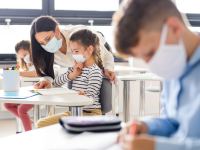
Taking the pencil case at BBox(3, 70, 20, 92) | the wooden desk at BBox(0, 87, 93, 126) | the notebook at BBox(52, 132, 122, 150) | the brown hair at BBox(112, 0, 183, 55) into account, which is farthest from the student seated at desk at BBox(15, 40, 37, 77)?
the brown hair at BBox(112, 0, 183, 55)

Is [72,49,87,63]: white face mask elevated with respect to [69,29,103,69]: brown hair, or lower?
lower

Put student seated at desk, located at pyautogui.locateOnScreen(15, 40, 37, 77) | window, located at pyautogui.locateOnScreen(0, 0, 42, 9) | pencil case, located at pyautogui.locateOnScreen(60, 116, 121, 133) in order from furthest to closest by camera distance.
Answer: window, located at pyautogui.locateOnScreen(0, 0, 42, 9), student seated at desk, located at pyautogui.locateOnScreen(15, 40, 37, 77), pencil case, located at pyautogui.locateOnScreen(60, 116, 121, 133)

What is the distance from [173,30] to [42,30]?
144 centimetres

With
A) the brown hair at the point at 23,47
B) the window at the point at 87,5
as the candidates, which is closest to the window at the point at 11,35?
the window at the point at 87,5

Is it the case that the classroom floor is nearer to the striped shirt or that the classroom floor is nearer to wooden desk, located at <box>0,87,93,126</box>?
the striped shirt

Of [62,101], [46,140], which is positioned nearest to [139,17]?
[46,140]

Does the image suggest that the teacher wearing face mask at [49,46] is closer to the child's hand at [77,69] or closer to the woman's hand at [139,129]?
the child's hand at [77,69]

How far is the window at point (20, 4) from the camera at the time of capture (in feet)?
10.9

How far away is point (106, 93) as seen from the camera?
1.72 metres

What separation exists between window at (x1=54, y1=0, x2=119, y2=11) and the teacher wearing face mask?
1.58 metres

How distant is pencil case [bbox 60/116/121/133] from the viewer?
2.34 ft

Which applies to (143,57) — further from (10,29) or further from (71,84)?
(10,29)

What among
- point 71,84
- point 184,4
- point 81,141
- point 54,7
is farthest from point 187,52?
point 184,4

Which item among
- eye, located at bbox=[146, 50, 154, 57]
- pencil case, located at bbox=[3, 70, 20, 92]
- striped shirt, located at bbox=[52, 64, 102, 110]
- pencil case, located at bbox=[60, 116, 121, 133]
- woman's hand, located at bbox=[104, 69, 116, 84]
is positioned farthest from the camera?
woman's hand, located at bbox=[104, 69, 116, 84]
